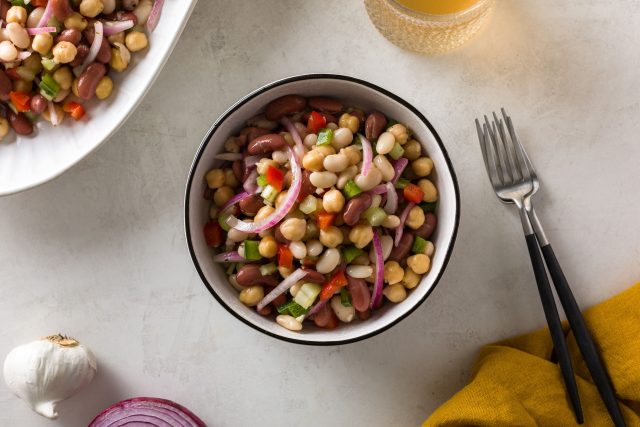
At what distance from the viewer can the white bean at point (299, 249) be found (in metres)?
1.41

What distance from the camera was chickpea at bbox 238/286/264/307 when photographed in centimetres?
150

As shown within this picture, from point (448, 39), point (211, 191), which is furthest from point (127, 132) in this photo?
point (448, 39)

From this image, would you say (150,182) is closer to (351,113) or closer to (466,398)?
(351,113)

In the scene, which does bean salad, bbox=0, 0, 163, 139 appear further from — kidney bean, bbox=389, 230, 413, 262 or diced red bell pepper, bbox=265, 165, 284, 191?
kidney bean, bbox=389, 230, 413, 262

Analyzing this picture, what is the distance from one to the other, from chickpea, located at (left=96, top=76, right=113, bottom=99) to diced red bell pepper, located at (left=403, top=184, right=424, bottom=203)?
2.46 ft

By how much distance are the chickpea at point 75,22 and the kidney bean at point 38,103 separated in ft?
0.60

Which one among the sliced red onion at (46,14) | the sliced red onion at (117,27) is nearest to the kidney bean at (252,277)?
the sliced red onion at (117,27)

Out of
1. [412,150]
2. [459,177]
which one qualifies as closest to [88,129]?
[412,150]

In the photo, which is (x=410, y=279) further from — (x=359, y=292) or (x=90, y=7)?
(x=90, y=7)

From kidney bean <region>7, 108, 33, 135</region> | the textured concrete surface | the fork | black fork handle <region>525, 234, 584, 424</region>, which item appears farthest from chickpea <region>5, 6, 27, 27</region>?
black fork handle <region>525, 234, 584, 424</region>

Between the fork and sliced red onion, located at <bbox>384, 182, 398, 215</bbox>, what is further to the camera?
the fork

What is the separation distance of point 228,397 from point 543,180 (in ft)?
3.29

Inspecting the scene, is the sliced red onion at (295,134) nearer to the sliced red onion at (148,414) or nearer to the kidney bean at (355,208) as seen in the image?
the kidney bean at (355,208)

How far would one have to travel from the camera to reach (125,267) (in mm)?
1753
